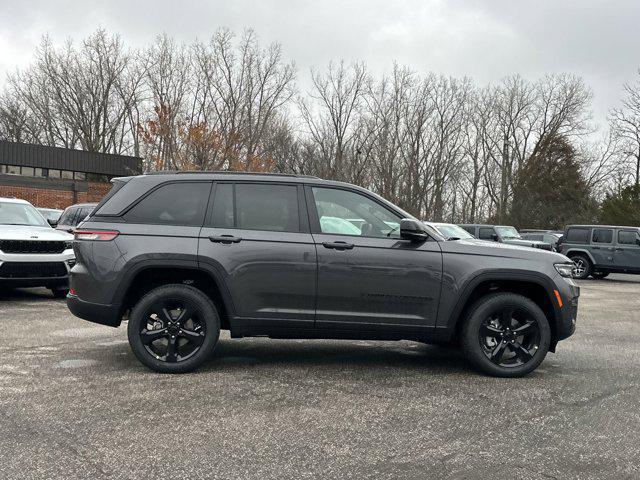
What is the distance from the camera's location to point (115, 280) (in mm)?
5504

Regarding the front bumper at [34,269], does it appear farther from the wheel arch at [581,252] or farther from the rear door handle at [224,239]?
the wheel arch at [581,252]

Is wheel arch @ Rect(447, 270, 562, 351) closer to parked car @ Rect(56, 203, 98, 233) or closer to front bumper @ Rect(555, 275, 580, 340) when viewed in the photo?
front bumper @ Rect(555, 275, 580, 340)

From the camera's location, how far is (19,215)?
36.8ft

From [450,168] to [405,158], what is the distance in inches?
155

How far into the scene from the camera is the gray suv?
218 inches

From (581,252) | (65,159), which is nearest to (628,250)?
(581,252)

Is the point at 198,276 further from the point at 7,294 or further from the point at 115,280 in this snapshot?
the point at 7,294

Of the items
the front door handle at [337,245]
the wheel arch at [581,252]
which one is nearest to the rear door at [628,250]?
the wheel arch at [581,252]

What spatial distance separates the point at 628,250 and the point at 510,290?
633 inches

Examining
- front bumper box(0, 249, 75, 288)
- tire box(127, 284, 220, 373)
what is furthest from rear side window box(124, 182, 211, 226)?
front bumper box(0, 249, 75, 288)

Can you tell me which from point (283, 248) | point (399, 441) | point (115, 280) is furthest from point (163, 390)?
point (399, 441)

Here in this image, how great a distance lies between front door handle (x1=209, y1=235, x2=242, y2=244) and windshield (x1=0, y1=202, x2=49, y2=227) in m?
6.79

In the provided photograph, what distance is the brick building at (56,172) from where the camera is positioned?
33.7 m

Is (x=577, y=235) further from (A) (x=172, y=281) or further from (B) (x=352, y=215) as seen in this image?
(A) (x=172, y=281)
